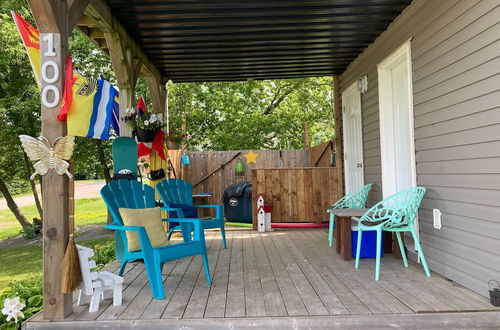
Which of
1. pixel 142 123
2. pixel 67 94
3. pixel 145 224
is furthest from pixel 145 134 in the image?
pixel 67 94

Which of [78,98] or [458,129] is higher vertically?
[78,98]

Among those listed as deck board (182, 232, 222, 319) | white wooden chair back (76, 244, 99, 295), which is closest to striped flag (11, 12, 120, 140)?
white wooden chair back (76, 244, 99, 295)

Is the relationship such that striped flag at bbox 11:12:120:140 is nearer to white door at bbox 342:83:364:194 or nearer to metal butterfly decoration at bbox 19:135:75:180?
metal butterfly decoration at bbox 19:135:75:180

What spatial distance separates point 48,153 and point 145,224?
106cm

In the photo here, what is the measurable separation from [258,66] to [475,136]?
11.7 ft

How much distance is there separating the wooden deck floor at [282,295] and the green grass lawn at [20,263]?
111 inches

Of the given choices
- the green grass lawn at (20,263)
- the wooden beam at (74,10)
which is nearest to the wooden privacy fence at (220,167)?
the green grass lawn at (20,263)

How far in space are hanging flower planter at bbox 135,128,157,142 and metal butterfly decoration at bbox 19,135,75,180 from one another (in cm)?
218

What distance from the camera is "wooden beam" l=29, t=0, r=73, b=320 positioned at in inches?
98.2

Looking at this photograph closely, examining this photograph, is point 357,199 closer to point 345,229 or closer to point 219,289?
point 345,229

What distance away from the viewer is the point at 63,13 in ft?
8.71

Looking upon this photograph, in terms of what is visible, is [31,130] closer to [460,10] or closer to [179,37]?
[179,37]

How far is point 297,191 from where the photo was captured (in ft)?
21.9

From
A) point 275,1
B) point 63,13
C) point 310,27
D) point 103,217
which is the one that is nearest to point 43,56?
point 63,13
